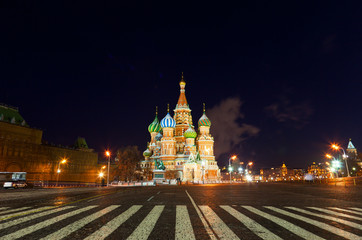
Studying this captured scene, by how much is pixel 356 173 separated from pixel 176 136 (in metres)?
108

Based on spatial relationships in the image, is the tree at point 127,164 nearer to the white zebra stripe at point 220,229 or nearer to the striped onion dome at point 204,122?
the striped onion dome at point 204,122

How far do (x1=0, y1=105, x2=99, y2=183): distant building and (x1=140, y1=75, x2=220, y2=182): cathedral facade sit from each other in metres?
22.8

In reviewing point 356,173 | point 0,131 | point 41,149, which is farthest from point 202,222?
point 356,173

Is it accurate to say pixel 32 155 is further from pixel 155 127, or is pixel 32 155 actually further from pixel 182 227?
pixel 182 227

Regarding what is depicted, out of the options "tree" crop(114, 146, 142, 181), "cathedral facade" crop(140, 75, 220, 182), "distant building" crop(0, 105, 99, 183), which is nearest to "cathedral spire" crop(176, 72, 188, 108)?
"cathedral facade" crop(140, 75, 220, 182)

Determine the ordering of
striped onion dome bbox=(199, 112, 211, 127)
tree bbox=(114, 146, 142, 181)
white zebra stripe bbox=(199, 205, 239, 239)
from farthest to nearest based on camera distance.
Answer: striped onion dome bbox=(199, 112, 211, 127)
tree bbox=(114, 146, 142, 181)
white zebra stripe bbox=(199, 205, 239, 239)

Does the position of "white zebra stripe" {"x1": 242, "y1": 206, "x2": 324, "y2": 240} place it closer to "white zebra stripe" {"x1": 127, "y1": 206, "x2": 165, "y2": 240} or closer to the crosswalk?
the crosswalk

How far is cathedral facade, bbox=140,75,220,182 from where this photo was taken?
2793 inches

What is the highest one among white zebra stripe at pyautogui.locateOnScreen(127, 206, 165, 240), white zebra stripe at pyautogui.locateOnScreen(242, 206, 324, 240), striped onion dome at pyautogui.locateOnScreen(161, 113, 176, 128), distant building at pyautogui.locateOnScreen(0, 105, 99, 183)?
striped onion dome at pyautogui.locateOnScreen(161, 113, 176, 128)

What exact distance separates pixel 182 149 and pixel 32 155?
46.3 meters

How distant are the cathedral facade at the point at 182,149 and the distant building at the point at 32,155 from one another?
74.8 feet

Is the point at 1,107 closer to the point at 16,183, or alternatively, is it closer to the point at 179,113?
the point at 16,183

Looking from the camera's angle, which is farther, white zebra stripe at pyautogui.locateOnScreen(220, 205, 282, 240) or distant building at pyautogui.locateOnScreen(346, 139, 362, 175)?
distant building at pyautogui.locateOnScreen(346, 139, 362, 175)

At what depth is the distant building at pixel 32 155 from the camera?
184 feet
